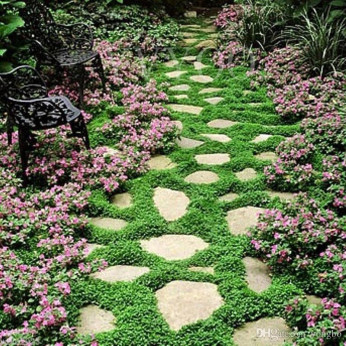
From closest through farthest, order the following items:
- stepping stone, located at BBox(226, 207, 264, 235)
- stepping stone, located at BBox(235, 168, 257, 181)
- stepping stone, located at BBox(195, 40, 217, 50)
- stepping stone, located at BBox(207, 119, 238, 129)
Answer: stepping stone, located at BBox(226, 207, 264, 235)
stepping stone, located at BBox(235, 168, 257, 181)
stepping stone, located at BBox(207, 119, 238, 129)
stepping stone, located at BBox(195, 40, 217, 50)

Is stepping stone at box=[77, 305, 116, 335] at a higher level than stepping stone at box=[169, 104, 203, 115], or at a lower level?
higher

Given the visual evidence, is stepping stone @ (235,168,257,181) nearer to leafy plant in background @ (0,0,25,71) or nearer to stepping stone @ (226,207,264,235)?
stepping stone @ (226,207,264,235)

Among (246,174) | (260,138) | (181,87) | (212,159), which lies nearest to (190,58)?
(181,87)

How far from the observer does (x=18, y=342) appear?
2.59m

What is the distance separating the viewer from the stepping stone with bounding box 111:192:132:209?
405 cm

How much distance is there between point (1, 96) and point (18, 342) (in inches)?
94.7

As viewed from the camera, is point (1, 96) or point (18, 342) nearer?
point (18, 342)

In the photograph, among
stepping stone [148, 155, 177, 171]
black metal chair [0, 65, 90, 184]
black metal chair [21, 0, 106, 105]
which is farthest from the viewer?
black metal chair [21, 0, 106, 105]

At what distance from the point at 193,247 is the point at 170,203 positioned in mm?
621

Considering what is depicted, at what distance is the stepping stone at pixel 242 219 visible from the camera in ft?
11.9

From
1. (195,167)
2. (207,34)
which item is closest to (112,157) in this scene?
(195,167)

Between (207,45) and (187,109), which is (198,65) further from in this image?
(187,109)

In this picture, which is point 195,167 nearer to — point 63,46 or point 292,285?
point 292,285

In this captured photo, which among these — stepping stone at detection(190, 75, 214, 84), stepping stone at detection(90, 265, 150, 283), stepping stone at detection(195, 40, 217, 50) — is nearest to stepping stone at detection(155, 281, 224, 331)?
stepping stone at detection(90, 265, 150, 283)
